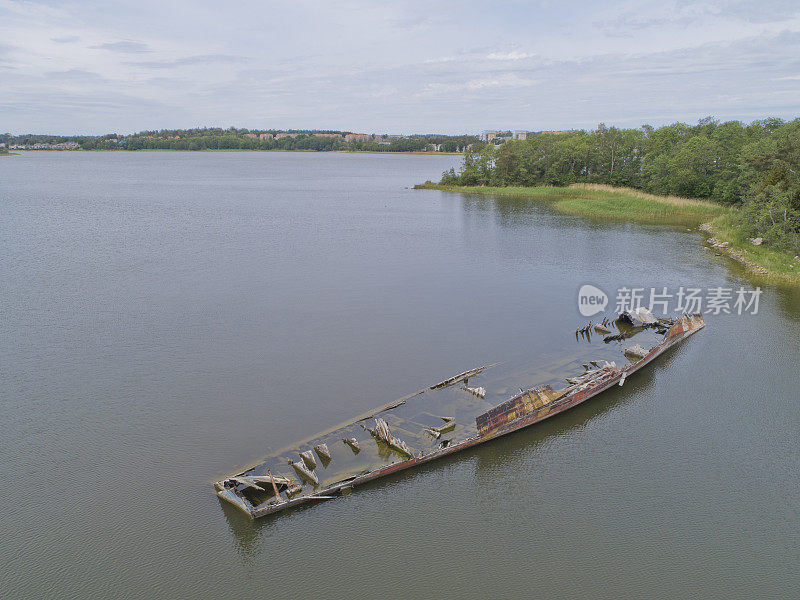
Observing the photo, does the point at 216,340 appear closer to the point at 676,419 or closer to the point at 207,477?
the point at 207,477

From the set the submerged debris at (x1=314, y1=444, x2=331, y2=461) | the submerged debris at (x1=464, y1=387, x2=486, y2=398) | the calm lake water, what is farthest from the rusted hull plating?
the submerged debris at (x1=314, y1=444, x2=331, y2=461)

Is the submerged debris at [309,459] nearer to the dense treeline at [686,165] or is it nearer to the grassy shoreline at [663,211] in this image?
the grassy shoreline at [663,211]

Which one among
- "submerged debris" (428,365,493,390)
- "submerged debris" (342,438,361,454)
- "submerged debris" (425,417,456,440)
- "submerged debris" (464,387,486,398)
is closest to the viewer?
"submerged debris" (342,438,361,454)

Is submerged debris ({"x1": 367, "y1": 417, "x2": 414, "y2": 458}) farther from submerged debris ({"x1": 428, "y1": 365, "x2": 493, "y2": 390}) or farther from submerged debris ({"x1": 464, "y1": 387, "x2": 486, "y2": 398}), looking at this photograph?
submerged debris ({"x1": 464, "y1": 387, "x2": 486, "y2": 398})

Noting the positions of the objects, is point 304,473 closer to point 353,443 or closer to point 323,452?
point 323,452

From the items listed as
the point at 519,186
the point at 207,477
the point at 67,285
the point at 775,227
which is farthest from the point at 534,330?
the point at 519,186

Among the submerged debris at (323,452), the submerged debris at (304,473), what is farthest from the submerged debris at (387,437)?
the submerged debris at (304,473)
